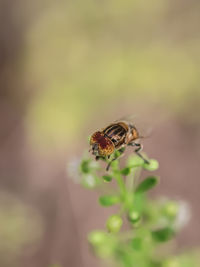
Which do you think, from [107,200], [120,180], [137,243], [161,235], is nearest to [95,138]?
[120,180]

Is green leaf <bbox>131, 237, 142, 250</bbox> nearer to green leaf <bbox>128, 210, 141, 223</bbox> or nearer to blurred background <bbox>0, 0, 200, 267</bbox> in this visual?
green leaf <bbox>128, 210, 141, 223</bbox>

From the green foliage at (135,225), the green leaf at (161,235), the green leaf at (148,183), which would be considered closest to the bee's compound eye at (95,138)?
the green foliage at (135,225)

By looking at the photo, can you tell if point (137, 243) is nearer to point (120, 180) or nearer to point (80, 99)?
point (120, 180)

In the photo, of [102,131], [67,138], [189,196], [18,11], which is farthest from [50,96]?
[102,131]

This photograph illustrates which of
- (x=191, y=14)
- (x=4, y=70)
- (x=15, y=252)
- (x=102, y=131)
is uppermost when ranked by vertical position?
(x=4, y=70)

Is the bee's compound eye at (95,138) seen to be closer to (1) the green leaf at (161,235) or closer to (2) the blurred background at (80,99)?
(1) the green leaf at (161,235)

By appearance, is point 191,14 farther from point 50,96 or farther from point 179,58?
point 50,96
